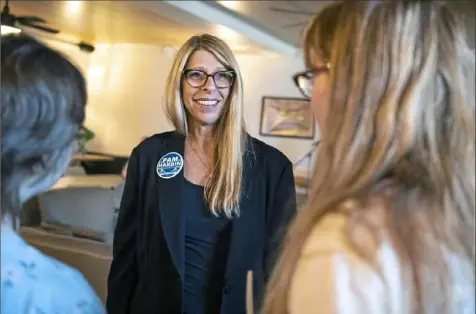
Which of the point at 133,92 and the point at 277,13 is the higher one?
the point at 277,13

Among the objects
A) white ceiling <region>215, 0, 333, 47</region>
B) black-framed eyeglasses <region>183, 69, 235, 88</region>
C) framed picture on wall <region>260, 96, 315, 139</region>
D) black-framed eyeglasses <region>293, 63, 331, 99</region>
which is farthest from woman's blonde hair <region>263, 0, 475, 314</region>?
framed picture on wall <region>260, 96, 315, 139</region>

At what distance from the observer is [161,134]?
0.88 m

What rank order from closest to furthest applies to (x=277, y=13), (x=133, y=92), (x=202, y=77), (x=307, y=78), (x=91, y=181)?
(x=307, y=78) < (x=91, y=181) < (x=202, y=77) < (x=133, y=92) < (x=277, y=13)

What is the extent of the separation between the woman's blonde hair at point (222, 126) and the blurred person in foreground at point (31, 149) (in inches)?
12.6

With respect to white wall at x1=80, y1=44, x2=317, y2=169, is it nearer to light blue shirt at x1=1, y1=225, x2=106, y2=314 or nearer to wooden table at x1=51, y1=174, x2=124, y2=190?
wooden table at x1=51, y1=174, x2=124, y2=190

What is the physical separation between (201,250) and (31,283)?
1.27ft

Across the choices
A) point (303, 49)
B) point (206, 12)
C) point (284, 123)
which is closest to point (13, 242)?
point (303, 49)

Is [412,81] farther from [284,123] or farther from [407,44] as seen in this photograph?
[284,123]

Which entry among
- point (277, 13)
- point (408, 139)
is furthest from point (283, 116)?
point (408, 139)

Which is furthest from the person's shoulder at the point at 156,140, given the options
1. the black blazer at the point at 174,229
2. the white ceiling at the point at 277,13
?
the white ceiling at the point at 277,13

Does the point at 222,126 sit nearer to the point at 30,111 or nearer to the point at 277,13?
the point at 30,111

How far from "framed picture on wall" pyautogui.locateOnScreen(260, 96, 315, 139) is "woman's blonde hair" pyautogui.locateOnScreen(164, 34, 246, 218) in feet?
7.22

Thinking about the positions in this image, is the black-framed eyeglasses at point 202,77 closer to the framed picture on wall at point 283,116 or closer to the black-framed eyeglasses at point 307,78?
the black-framed eyeglasses at point 307,78

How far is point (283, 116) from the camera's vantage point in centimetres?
361
